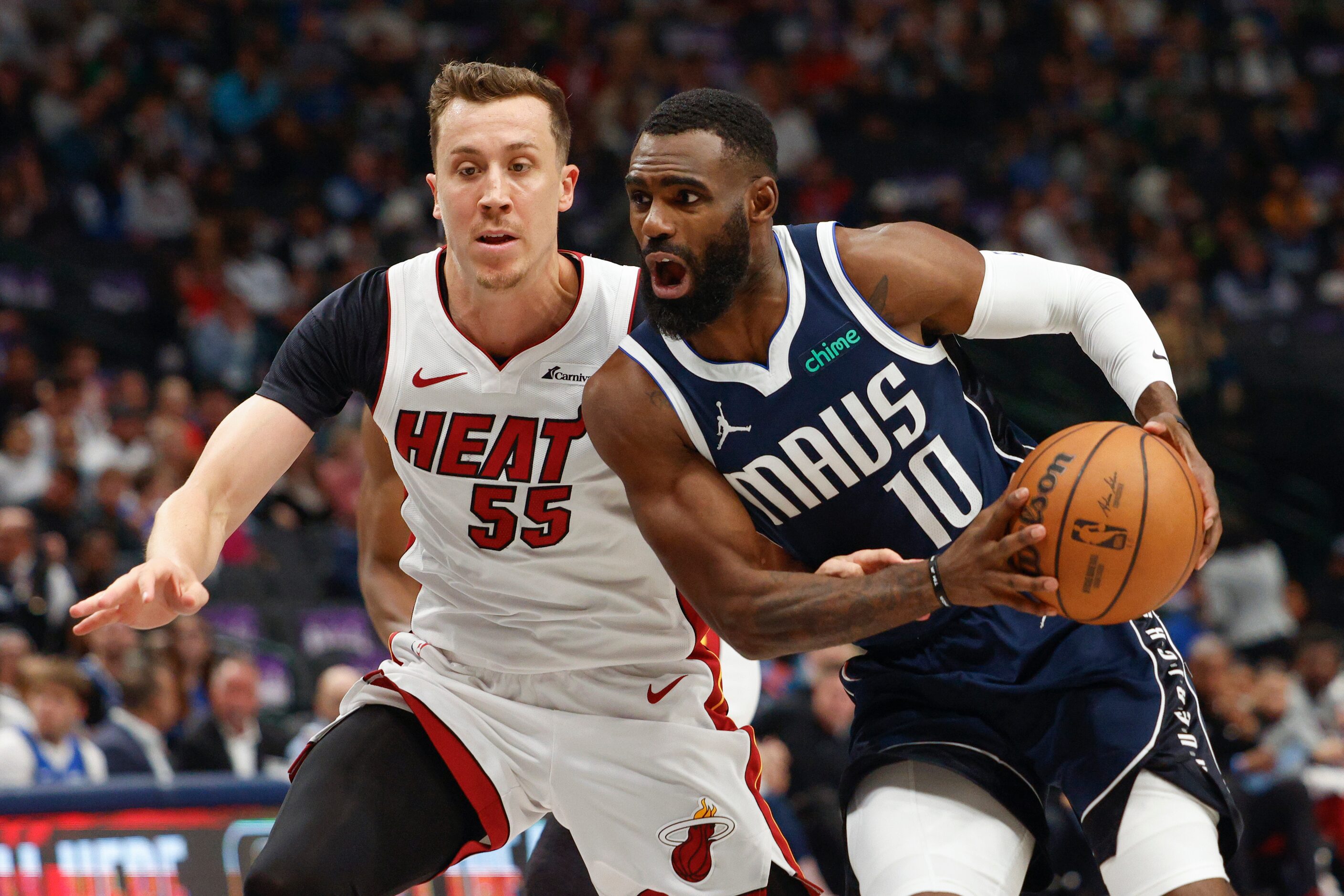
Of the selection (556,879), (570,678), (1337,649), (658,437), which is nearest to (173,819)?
(556,879)

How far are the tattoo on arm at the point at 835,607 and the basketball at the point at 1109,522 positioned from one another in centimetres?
21

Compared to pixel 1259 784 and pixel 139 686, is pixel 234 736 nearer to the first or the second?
pixel 139 686

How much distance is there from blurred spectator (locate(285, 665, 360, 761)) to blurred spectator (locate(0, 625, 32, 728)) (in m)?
1.21

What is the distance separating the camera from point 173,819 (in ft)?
19.7

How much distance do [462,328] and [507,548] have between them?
555mm

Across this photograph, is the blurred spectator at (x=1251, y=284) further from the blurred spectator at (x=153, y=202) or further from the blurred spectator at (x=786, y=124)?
the blurred spectator at (x=153, y=202)

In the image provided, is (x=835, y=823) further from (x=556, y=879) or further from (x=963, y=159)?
(x=963, y=159)

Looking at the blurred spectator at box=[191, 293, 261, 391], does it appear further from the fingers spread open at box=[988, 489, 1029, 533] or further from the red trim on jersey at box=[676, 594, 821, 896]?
the fingers spread open at box=[988, 489, 1029, 533]

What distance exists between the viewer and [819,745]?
7.92 metres

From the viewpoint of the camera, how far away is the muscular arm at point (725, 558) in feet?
9.95

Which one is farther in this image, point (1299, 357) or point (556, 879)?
point (1299, 357)

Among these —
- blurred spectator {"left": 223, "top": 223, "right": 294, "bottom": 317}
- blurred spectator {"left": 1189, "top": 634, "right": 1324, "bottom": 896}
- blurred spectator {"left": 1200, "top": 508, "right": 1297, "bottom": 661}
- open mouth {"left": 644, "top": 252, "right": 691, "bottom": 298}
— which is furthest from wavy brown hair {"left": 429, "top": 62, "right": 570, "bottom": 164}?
blurred spectator {"left": 1200, "top": 508, "right": 1297, "bottom": 661}

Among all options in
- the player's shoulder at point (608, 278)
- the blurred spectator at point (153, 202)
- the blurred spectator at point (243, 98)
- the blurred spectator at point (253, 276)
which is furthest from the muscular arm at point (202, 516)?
the blurred spectator at point (243, 98)

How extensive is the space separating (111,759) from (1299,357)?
9264 mm
